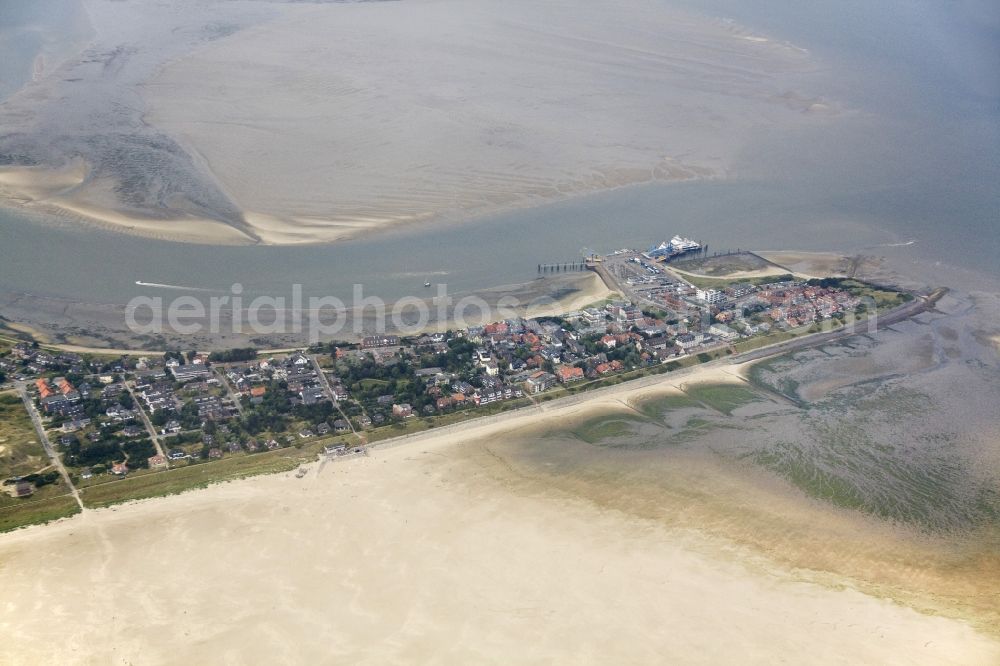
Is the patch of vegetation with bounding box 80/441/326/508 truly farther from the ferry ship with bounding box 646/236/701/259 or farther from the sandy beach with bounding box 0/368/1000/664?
the ferry ship with bounding box 646/236/701/259

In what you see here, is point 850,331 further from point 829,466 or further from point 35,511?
point 35,511

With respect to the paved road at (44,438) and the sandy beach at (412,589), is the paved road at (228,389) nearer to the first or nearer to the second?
the sandy beach at (412,589)

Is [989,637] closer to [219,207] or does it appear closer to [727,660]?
[727,660]

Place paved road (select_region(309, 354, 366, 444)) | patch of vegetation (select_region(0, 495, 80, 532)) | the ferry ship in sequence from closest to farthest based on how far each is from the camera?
patch of vegetation (select_region(0, 495, 80, 532))
paved road (select_region(309, 354, 366, 444))
the ferry ship

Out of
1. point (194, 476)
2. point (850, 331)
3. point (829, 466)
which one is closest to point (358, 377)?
point (194, 476)

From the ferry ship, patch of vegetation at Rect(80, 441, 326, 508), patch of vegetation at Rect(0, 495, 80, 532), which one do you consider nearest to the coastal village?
patch of vegetation at Rect(80, 441, 326, 508)

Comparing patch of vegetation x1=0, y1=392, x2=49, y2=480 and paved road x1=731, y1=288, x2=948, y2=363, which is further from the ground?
patch of vegetation x1=0, y1=392, x2=49, y2=480

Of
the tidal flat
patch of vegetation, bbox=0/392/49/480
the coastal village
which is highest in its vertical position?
patch of vegetation, bbox=0/392/49/480
